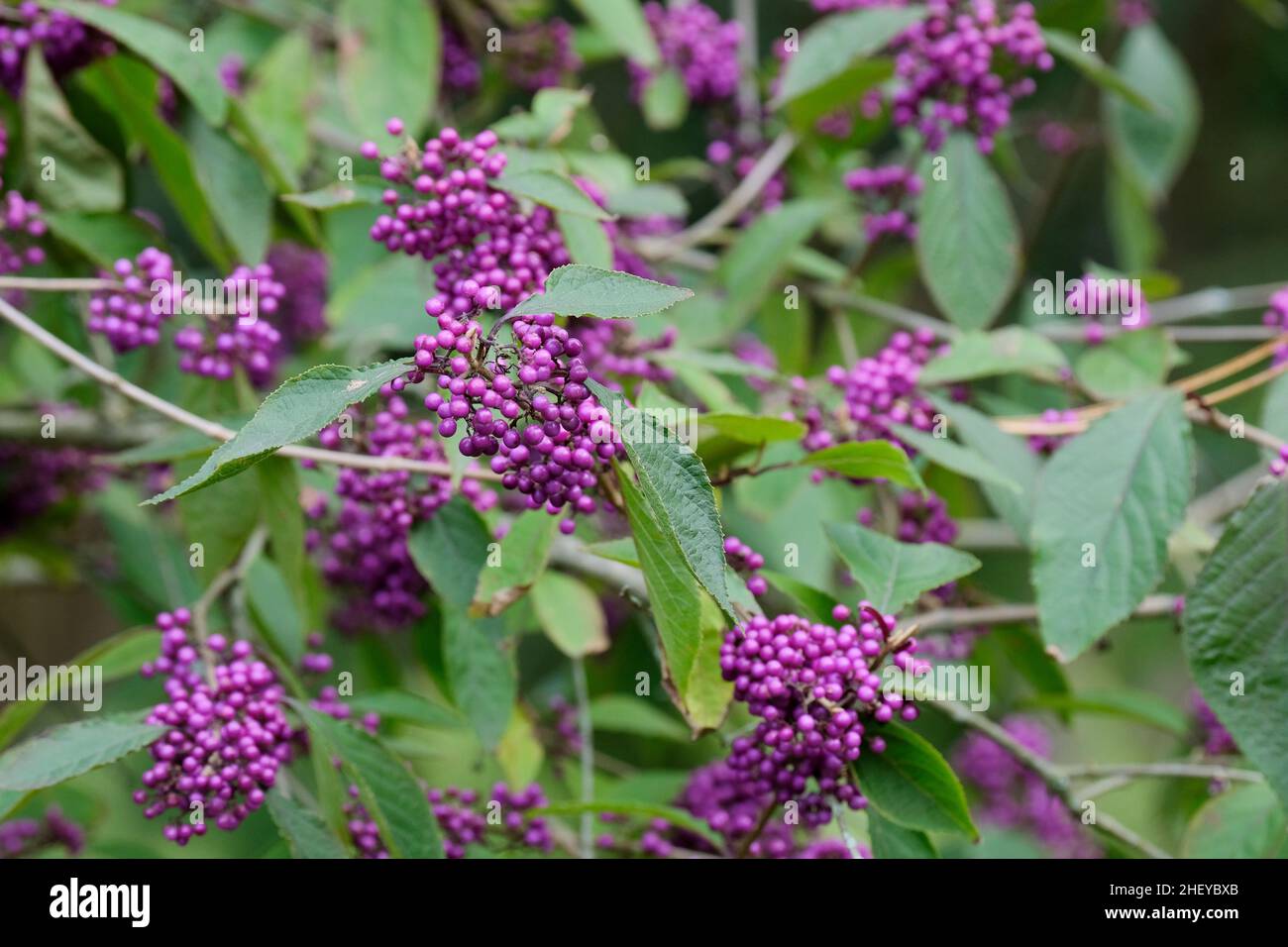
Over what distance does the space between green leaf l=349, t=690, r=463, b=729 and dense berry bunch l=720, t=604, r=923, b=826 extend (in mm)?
689

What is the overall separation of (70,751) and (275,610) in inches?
26.6

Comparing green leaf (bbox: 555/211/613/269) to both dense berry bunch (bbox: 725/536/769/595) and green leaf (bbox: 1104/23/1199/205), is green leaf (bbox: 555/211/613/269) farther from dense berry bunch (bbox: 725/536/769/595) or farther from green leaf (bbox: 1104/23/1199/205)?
green leaf (bbox: 1104/23/1199/205)

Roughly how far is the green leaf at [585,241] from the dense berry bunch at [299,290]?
3.81 feet

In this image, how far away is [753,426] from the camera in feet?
4.84

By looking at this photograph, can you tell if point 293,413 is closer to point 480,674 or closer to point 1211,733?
point 480,674

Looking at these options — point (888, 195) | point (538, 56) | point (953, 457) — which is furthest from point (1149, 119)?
point (953, 457)

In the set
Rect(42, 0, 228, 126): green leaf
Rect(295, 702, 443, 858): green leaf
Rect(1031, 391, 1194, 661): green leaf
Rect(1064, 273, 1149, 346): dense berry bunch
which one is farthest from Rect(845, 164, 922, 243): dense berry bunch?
Rect(295, 702, 443, 858): green leaf

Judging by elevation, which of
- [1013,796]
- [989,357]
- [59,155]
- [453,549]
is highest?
[59,155]

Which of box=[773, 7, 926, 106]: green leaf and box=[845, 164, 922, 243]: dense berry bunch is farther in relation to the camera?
box=[845, 164, 922, 243]: dense berry bunch

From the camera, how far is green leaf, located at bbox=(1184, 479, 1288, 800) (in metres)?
1.45

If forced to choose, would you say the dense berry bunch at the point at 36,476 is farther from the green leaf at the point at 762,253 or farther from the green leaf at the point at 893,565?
the green leaf at the point at 893,565

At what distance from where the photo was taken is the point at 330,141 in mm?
2656

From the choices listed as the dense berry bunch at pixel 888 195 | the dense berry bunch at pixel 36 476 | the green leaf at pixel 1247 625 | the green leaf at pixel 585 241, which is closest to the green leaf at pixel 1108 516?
the green leaf at pixel 1247 625
